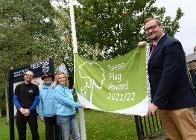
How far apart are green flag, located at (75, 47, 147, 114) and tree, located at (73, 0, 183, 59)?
15.1 m

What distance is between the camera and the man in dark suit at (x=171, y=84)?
555 cm

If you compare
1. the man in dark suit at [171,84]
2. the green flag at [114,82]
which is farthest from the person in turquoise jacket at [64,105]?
the man in dark suit at [171,84]

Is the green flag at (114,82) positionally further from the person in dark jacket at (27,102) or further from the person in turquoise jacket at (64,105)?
the person in dark jacket at (27,102)

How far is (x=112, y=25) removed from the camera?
2528 cm

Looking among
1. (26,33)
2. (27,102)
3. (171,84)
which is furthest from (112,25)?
(171,84)

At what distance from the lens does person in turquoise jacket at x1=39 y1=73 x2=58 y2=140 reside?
32.2 feet

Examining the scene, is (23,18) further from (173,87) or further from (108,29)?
(173,87)

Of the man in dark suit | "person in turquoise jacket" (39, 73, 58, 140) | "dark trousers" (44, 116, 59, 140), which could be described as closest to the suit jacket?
the man in dark suit

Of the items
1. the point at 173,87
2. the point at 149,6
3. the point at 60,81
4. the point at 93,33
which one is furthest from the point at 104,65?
the point at 149,6

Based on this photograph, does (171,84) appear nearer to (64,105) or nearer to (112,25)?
(64,105)

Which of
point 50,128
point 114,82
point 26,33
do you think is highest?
point 26,33

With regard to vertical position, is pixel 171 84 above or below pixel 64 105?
above

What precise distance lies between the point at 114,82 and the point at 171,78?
3636mm

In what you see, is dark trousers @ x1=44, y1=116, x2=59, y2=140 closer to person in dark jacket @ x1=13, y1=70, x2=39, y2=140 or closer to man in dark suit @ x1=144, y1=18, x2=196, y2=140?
person in dark jacket @ x1=13, y1=70, x2=39, y2=140
